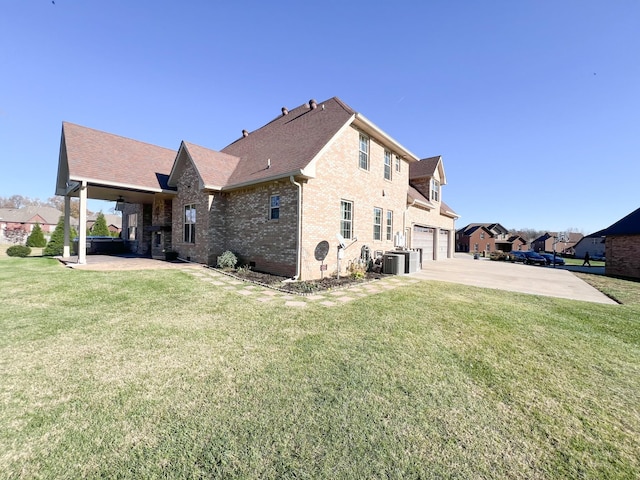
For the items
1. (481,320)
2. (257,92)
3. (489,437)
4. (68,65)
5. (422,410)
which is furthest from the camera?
(257,92)

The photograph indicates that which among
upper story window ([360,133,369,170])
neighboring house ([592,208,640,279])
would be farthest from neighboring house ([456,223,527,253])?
upper story window ([360,133,369,170])

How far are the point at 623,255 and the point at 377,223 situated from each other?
17076 millimetres

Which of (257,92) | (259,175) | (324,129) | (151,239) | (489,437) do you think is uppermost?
(257,92)

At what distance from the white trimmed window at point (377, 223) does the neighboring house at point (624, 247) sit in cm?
1630

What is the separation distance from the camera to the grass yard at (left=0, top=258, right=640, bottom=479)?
7.00 feet

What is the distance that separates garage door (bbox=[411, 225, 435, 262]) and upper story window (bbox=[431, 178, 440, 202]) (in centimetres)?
273

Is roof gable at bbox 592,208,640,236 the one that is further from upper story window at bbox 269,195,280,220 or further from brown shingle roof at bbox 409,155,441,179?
upper story window at bbox 269,195,280,220

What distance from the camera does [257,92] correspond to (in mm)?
14977

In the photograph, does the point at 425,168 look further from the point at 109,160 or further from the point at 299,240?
the point at 109,160

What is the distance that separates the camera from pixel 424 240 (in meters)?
20.1

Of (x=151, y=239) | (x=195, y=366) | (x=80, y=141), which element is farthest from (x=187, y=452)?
(x=151, y=239)

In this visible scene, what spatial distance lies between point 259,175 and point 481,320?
964 cm

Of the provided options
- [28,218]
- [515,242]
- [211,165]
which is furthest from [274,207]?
[28,218]

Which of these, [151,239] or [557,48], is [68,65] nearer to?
[151,239]
